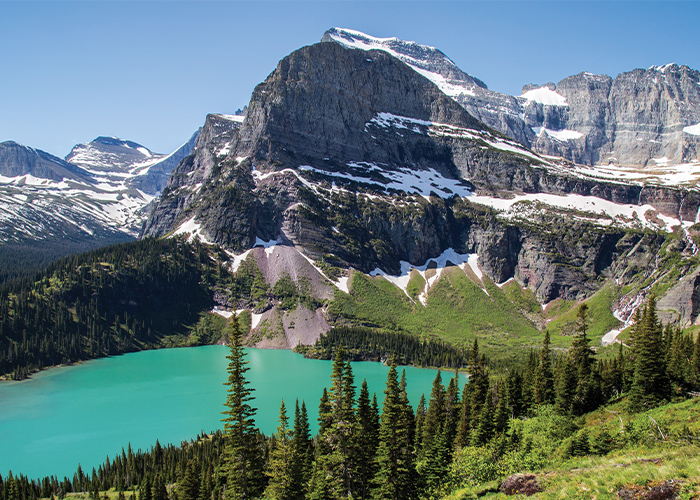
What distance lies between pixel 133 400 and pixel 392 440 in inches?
3116

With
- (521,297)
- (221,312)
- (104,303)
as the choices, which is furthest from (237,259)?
(521,297)

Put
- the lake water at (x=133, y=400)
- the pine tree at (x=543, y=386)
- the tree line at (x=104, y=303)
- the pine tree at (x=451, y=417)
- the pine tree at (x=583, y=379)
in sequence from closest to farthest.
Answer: the pine tree at (x=451, y=417) < the pine tree at (x=583, y=379) < the pine tree at (x=543, y=386) < the lake water at (x=133, y=400) < the tree line at (x=104, y=303)

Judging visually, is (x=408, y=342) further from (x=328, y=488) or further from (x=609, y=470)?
(x=609, y=470)

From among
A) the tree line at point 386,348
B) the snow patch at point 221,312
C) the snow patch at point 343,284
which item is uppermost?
the snow patch at point 343,284

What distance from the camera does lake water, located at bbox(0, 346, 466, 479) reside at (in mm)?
72375

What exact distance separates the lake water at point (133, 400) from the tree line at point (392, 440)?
8293 mm

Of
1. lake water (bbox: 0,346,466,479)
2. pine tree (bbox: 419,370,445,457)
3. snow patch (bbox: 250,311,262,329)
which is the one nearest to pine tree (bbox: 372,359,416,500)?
A: pine tree (bbox: 419,370,445,457)

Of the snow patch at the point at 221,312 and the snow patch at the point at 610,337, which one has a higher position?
the snow patch at the point at 221,312

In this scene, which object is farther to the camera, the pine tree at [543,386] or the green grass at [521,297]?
the green grass at [521,297]

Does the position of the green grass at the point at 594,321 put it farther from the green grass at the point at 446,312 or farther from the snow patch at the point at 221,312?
the snow patch at the point at 221,312

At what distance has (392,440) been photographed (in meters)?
33.4

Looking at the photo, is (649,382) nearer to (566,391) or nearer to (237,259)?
(566,391)

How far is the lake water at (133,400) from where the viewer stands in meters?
72.4

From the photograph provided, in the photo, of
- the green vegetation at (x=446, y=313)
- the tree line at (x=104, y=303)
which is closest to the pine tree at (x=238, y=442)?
the tree line at (x=104, y=303)
